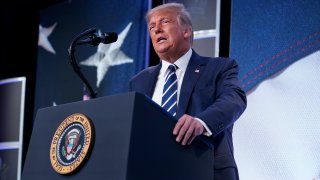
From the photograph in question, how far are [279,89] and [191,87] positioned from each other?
999 mm

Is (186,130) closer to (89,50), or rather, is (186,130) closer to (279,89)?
(279,89)

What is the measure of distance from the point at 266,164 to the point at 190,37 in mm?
897

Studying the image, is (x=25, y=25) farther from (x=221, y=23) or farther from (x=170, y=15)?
(x=170, y=15)

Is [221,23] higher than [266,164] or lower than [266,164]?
higher

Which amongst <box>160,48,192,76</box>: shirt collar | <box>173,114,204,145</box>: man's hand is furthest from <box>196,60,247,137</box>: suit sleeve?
<box>160,48,192,76</box>: shirt collar

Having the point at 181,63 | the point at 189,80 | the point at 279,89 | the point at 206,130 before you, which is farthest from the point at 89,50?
the point at 206,130

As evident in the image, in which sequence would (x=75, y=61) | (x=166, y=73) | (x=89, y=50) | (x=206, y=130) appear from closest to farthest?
1. (x=206, y=130)
2. (x=75, y=61)
3. (x=166, y=73)
4. (x=89, y=50)

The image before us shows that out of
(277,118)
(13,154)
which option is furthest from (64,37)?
(277,118)

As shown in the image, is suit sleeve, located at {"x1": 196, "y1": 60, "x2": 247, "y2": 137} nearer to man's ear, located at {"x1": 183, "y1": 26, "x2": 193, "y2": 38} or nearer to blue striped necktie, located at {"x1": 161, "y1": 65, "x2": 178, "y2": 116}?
blue striped necktie, located at {"x1": 161, "y1": 65, "x2": 178, "y2": 116}

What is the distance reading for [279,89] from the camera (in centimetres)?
287

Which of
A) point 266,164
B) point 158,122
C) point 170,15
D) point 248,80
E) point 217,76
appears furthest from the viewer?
point 248,80

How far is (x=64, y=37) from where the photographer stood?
14.5 ft

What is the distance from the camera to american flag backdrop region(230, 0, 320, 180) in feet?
8.93

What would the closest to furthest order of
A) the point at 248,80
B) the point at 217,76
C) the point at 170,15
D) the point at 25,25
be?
the point at 217,76, the point at 170,15, the point at 248,80, the point at 25,25
